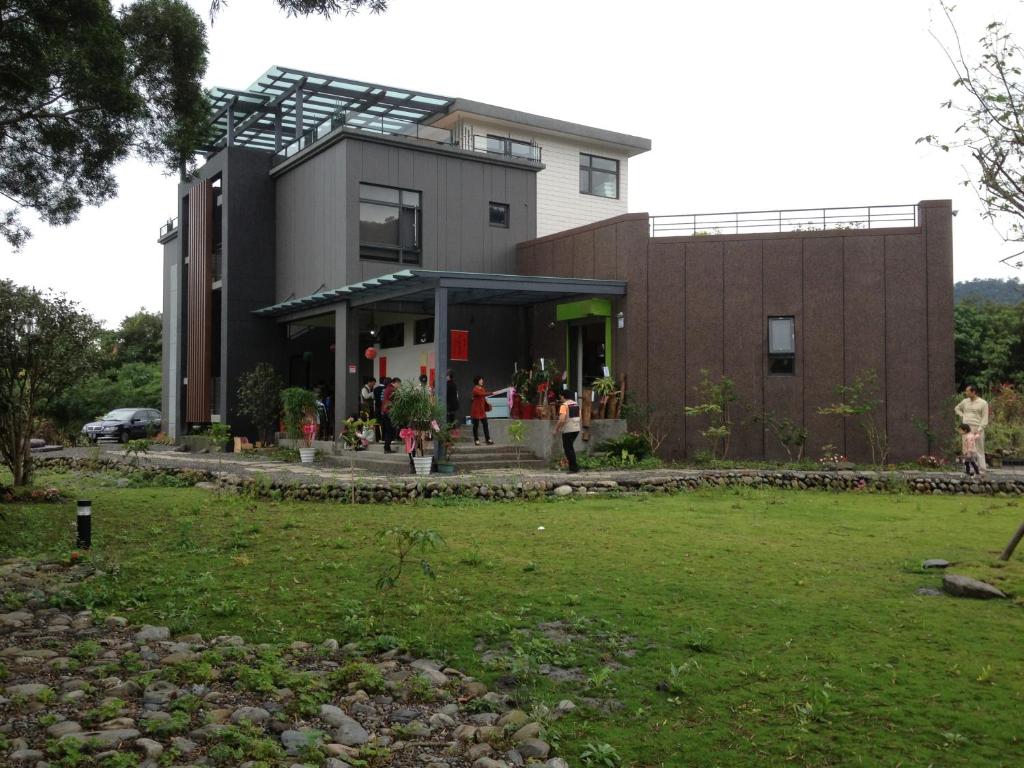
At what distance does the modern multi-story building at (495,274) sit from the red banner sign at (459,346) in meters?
0.06

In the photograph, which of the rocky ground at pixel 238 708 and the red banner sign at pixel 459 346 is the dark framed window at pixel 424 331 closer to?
the red banner sign at pixel 459 346

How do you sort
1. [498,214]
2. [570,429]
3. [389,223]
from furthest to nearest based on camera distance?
1. [498,214]
2. [389,223]
3. [570,429]

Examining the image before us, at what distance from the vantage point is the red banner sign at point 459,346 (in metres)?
21.6

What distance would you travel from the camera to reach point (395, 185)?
2172 cm

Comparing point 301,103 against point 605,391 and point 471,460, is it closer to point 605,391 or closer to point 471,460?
point 605,391

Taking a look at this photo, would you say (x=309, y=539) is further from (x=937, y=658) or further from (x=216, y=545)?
(x=937, y=658)

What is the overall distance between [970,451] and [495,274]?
9.82m

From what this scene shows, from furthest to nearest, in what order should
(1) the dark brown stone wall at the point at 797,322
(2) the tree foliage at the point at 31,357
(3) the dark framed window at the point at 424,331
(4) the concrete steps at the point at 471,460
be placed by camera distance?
(3) the dark framed window at the point at 424,331 < (1) the dark brown stone wall at the point at 797,322 < (4) the concrete steps at the point at 471,460 < (2) the tree foliage at the point at 31,357

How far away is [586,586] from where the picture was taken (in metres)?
7.28

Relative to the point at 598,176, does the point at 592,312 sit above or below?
below

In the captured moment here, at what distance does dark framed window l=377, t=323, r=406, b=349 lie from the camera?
2339 cm

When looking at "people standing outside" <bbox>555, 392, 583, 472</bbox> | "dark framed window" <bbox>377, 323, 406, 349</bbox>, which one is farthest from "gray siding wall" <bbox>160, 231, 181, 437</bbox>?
"people standing outside" <bbox>555, 392, 583, 472</bbox>

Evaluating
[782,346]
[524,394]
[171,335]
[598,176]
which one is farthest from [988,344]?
[171,335]

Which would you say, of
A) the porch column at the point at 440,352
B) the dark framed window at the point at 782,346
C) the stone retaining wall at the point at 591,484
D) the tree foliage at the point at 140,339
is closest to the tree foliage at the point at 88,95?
the stone retaining wall at the point at 591,484
